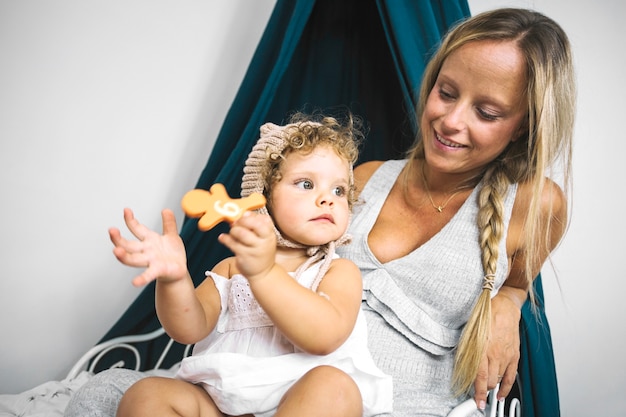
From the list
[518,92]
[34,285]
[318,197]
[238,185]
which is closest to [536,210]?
[518,92]

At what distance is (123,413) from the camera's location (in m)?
1.07

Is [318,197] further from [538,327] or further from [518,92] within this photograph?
[538,327]

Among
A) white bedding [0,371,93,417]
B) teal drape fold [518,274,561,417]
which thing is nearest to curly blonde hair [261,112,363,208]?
teal drape fold [518,274,561,417]

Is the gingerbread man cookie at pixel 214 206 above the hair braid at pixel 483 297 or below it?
above

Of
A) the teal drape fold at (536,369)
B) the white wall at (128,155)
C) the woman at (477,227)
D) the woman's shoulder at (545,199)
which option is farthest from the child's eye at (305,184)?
the white wall at (128,155)

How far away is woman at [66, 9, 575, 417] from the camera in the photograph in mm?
1451

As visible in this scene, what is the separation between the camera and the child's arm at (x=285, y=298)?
0.93m

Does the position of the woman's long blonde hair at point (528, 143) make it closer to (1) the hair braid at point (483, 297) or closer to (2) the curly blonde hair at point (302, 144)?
(1) the hair braid at point (483, 297)

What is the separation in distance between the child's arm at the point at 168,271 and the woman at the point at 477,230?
0.54m

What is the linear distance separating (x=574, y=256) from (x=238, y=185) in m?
1.39

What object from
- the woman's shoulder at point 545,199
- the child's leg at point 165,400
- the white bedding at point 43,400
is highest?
the woman's shoulder at point 545,199

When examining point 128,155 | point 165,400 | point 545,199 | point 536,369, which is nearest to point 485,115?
point 545,199

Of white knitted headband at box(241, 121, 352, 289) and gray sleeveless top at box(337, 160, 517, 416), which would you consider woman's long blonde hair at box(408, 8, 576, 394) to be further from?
white knitted headband at box(241, 121, 352, 289)

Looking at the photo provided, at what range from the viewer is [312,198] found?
1.20 m
